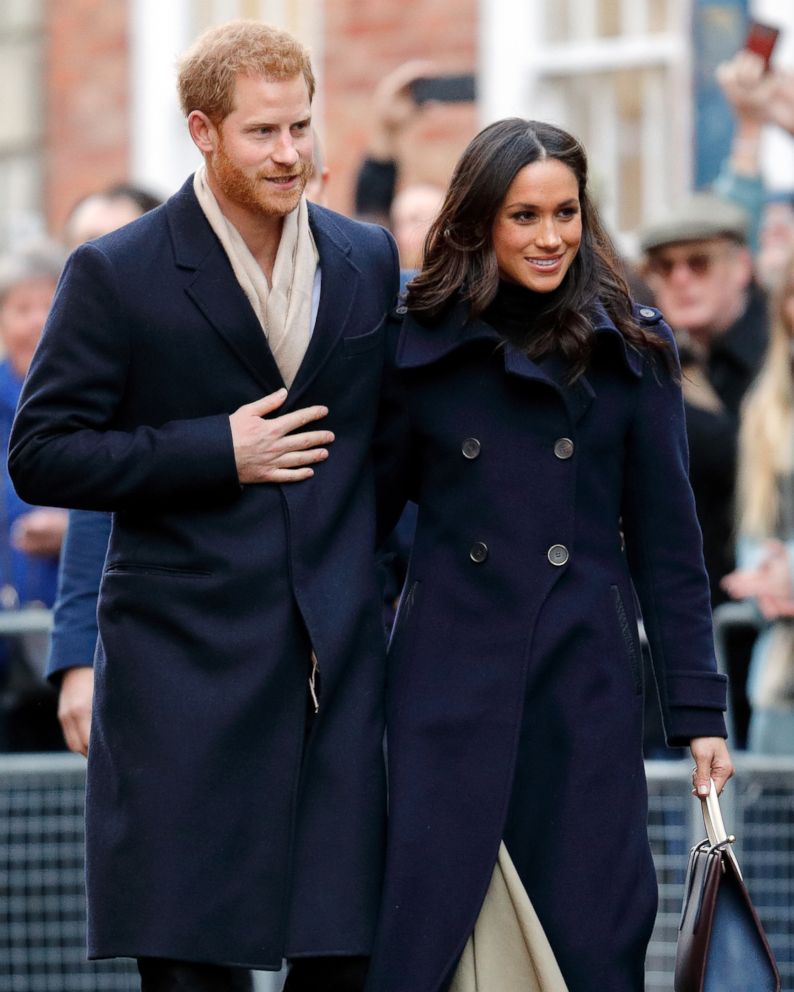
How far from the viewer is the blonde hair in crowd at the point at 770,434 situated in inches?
242

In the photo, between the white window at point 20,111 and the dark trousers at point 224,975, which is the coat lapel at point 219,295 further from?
the white window at point 20,111

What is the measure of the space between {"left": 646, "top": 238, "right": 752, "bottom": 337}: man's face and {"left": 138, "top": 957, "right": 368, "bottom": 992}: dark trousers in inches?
116

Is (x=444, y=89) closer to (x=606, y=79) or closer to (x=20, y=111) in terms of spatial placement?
(x=606, y=79)

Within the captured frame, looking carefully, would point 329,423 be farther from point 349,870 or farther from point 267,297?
point 349,870

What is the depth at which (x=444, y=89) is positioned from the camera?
8672 mm

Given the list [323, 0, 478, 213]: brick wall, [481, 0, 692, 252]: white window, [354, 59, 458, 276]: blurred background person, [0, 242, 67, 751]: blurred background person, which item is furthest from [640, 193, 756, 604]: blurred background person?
[323, 0, 478, 213]: brick wall

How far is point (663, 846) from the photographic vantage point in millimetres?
6062

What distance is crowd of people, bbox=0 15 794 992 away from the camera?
4.38m

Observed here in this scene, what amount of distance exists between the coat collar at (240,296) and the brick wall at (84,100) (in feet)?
22.1

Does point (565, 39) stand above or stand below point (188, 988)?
above

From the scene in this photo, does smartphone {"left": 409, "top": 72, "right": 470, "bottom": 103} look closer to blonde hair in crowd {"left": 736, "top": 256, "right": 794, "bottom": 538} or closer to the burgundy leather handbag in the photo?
blonde hair in crowd {"left": 736, "top": 256, "right": 794, "bottom": 538}

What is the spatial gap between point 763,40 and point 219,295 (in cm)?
331

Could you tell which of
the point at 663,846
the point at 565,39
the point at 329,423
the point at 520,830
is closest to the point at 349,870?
the point at 520,830

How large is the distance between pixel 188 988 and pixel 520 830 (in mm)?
681
